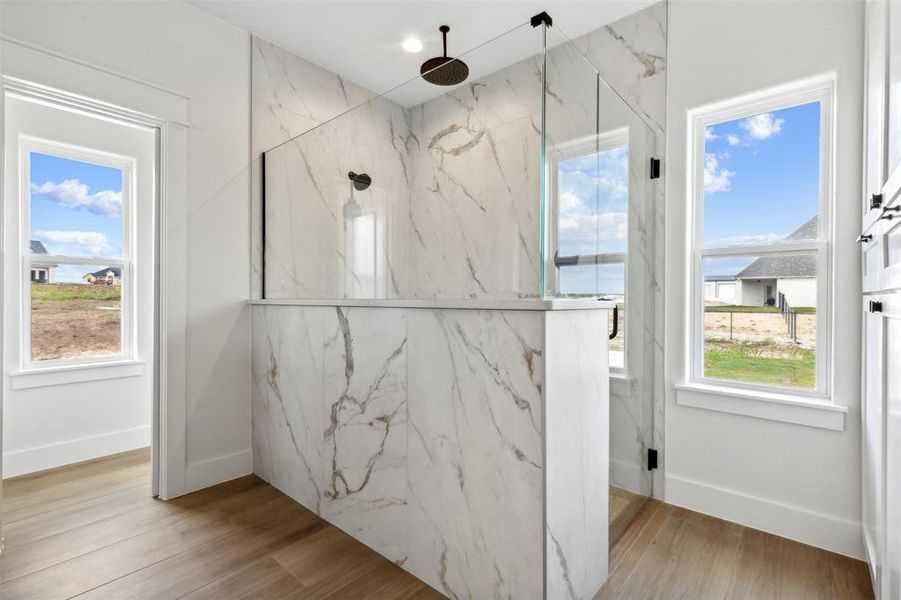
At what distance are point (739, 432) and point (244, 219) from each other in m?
2.94

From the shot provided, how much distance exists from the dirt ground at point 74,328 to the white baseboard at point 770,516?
3.74 m

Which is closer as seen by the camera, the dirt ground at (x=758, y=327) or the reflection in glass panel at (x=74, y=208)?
the dirt ground at (x=758, y=327)

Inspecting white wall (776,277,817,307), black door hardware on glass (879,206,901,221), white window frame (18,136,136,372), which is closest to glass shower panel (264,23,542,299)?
black door hardware on glass (879,206,901,221)

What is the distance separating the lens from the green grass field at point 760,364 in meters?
2.01

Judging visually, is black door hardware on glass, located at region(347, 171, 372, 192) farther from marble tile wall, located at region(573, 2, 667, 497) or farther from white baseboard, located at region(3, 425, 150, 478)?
white baseboard, located at region(3, 425, 150, 478)

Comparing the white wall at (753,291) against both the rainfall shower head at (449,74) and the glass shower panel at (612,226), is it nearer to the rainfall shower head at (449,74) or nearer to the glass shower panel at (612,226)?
the glass shower panel at (612,226)

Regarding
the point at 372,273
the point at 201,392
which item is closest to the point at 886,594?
the point at 372,273

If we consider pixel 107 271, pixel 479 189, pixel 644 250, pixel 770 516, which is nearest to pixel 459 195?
pixel 479 189

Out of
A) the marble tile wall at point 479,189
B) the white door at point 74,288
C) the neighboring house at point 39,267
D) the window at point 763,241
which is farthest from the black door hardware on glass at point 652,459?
the neighboring house at point 39,267

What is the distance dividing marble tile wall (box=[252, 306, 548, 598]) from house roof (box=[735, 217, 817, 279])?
1.53 metres

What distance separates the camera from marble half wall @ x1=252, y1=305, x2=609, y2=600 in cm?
133

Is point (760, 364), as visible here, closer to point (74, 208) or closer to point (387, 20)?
point (387, 20)

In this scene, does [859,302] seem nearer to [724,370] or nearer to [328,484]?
[724,370]

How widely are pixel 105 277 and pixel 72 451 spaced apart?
1.18 meters
